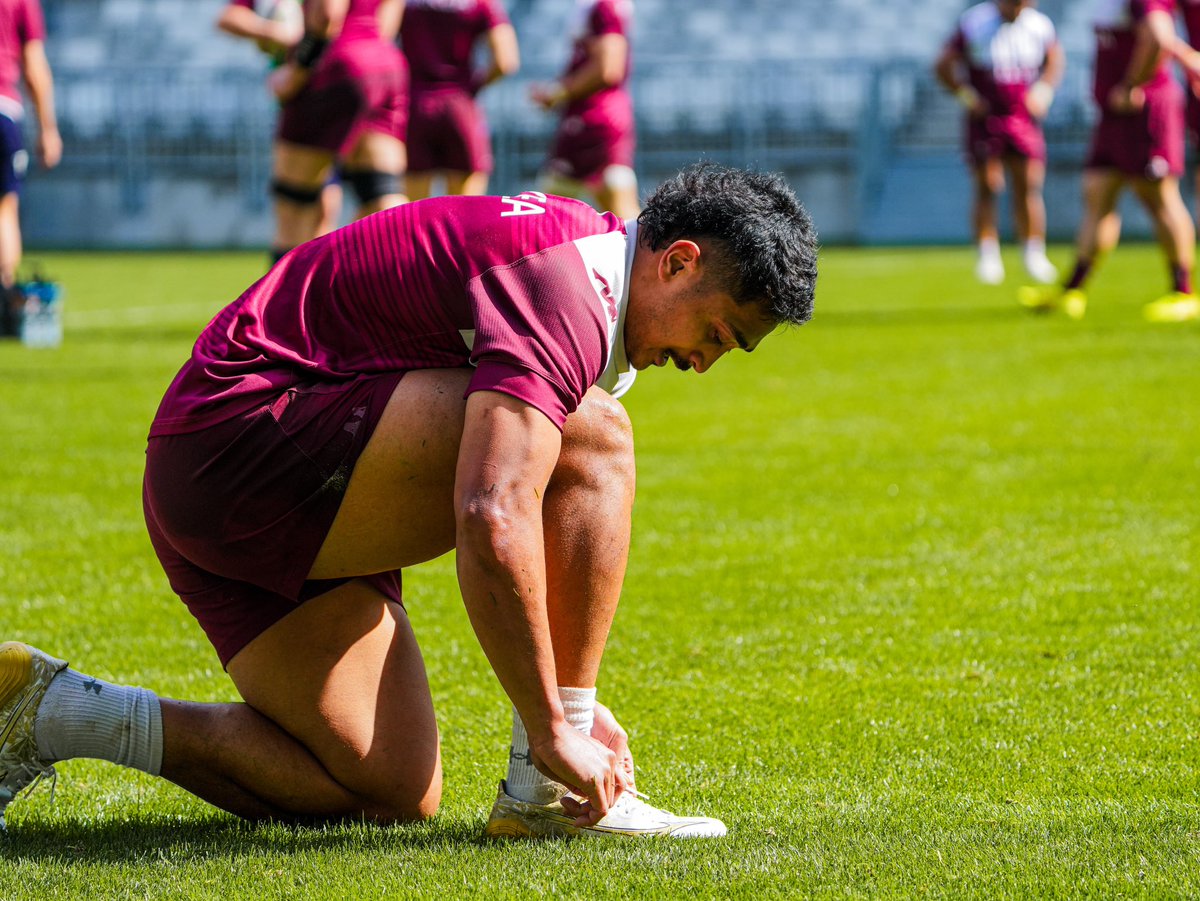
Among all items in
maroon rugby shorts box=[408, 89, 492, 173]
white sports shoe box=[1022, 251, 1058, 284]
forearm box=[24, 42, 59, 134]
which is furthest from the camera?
white sports shoe box=[1022, 251, 1058, 284]

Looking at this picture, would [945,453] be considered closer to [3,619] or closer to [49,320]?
[3,619]

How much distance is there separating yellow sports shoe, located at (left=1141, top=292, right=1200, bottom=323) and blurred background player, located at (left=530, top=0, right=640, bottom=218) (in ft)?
10.8

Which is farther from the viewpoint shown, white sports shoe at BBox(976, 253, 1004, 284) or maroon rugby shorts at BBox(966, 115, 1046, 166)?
white sports shoe at BBox(976, 253, 1004, 284)

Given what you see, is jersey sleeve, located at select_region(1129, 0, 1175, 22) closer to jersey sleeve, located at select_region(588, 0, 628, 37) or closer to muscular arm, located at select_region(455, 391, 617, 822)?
jersey sleeve, located at select_region(588, 0, 628, 37)

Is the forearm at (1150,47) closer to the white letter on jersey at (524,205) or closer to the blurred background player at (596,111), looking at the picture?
the blurred background player at (596,111)

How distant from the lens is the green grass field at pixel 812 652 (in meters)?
2.33

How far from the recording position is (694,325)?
7.95ft

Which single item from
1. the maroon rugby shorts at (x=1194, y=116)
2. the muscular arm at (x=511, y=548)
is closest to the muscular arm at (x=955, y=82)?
the maroon rugby shorts at (x=1194, y=116)

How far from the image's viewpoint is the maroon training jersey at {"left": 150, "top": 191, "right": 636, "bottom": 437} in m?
2.29

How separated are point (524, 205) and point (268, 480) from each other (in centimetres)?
56

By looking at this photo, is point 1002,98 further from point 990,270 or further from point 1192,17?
point 1192,17

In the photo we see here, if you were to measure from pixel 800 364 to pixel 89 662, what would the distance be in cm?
537

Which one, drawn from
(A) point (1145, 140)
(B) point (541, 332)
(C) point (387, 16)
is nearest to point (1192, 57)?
(A) point (1145, 140)

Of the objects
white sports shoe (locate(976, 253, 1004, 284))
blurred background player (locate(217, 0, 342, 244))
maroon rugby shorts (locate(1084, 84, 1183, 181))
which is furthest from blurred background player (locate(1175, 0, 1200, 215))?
blurred background player (locate(217, 0, 342, 244))
